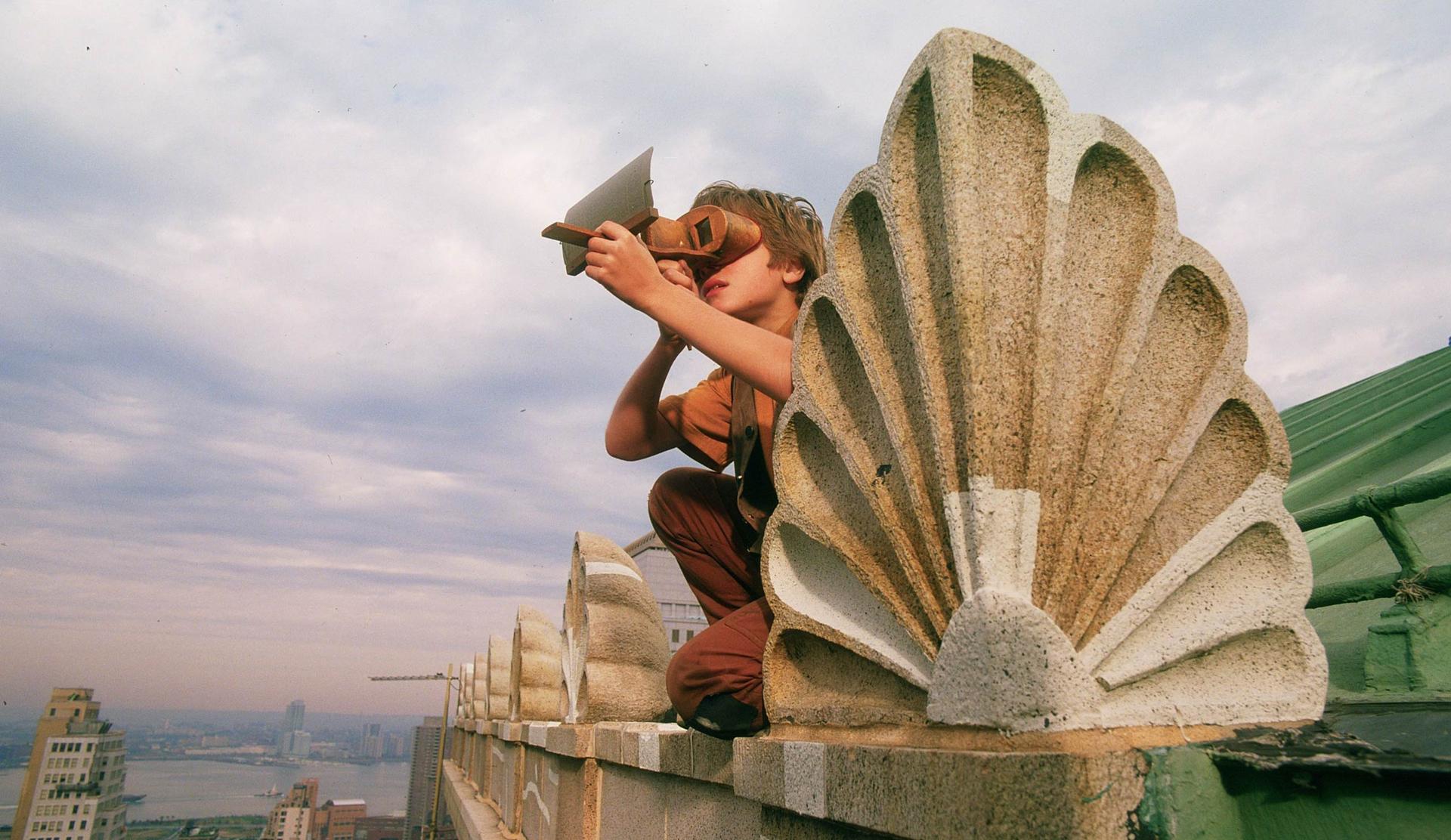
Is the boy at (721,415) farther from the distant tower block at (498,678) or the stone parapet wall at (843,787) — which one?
the distant tower block at (498,678)

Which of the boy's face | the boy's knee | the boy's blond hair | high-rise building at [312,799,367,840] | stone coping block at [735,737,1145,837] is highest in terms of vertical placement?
the boy's blond hair

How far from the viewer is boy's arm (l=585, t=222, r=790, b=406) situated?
171 cm

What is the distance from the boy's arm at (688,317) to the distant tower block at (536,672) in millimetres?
4199

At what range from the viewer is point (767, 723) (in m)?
1.83

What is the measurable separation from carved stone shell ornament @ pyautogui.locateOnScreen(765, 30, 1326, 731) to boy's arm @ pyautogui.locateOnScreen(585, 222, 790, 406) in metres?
0.27

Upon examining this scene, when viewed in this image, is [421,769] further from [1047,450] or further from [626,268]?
[1047,450]

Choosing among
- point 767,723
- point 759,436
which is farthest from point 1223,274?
point 767,723

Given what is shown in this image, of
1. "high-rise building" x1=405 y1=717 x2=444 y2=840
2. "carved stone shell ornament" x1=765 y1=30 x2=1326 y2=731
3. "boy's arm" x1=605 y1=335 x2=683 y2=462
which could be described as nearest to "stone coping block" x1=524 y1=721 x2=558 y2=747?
"boy's arm" x1=605 y1=335 x2=683 y2=462

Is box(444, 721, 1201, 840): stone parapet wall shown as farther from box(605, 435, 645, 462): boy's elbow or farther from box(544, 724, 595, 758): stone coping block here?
box(605, 435, 645, 462): boy's elbow

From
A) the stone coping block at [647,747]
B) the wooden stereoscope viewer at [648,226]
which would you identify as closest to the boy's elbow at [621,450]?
the wooden stereoscope viewer at [648,226]

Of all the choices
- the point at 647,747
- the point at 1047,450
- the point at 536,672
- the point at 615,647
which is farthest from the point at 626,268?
the point at 536,672

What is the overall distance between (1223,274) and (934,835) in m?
1.00

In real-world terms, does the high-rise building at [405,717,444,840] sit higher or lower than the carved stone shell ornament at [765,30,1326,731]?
lower

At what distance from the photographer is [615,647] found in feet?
11.2
